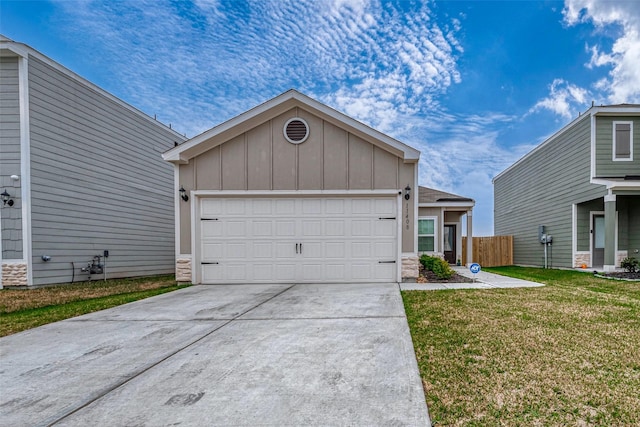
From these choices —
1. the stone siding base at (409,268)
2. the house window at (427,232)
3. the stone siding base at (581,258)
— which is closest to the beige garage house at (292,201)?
the stone siding base at (409,268)

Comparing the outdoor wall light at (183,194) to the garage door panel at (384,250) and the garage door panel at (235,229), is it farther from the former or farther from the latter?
the garage door panel at (384,250)

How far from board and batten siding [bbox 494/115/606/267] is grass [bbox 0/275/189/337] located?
13.5 m

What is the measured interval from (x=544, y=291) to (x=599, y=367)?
4.33 meters

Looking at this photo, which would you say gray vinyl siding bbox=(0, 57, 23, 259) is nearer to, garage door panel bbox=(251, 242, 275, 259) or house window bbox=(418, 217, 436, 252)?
garage door panel bbox=(251, 242, 275, 259)

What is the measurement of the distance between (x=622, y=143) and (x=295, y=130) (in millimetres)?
11189

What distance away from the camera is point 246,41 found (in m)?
12.2

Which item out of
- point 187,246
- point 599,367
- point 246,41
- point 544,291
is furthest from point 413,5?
point 599,367

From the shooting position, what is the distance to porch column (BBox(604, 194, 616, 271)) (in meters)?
9.85

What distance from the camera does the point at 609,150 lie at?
37.0ft

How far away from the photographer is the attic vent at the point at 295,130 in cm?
814

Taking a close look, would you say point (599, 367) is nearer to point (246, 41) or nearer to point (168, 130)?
point (246, 41)

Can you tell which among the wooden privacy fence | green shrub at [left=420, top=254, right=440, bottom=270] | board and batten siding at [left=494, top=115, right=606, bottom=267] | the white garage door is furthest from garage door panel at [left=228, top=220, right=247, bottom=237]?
the wooden privacy fence

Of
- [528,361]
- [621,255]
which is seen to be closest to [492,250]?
[621,255]

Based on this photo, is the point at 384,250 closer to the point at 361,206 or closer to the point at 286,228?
the point at 361,206
